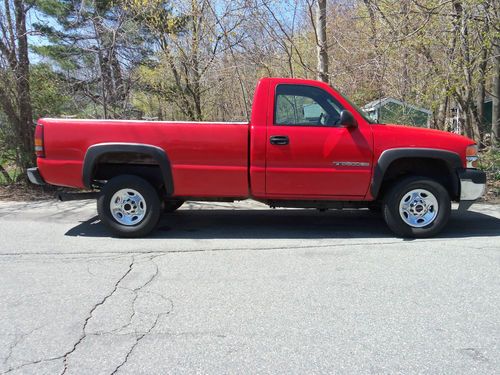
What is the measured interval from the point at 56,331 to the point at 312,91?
4133 mm

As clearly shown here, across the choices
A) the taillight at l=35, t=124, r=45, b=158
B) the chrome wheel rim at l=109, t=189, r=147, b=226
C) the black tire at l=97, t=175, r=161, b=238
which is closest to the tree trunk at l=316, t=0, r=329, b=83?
the black tire at l=97, t=175, r=161, b=238

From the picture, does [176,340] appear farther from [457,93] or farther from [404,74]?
[457,93]

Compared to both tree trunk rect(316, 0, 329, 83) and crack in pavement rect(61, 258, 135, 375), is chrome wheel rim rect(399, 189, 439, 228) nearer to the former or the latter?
crack in pavement rect(61, 258, 135, 375)

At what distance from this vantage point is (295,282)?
14.6ft

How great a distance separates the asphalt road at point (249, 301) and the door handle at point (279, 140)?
129 centimetres

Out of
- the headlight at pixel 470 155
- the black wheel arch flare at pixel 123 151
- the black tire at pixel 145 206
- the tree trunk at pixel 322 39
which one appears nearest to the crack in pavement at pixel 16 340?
the black tire at pixel 145 206

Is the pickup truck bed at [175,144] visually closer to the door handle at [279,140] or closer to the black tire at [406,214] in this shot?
the door handle at [279,140]

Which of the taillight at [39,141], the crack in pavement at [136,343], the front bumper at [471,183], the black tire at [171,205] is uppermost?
the taillight at [39,141]

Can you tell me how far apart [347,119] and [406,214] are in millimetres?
1535

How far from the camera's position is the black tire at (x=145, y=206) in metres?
5.96

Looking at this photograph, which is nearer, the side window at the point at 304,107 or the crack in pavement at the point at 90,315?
A: the crack in pavement at the point at 90,315

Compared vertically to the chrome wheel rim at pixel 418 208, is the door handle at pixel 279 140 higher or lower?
higher

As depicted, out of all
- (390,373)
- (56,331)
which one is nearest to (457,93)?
(390,373)

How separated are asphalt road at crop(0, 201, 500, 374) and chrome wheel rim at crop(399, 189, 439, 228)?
0.92 ft
